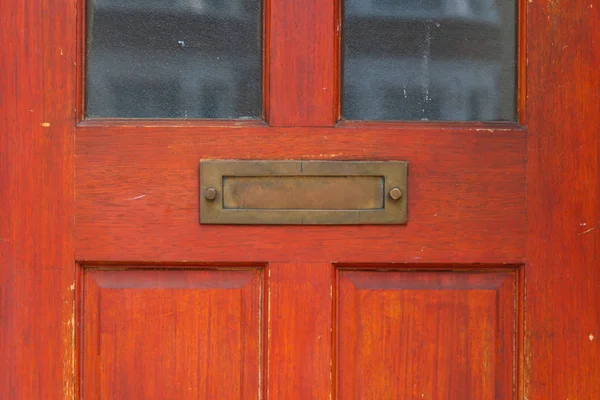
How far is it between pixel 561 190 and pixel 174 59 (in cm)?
61

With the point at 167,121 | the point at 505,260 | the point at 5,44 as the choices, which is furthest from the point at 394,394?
the point at 5,44

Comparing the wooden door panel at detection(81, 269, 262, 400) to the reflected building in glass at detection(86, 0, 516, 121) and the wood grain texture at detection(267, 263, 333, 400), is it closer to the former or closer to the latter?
the wood grain texture at detection(267, 263, 333, 400)

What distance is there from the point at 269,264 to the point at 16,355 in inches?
15.6

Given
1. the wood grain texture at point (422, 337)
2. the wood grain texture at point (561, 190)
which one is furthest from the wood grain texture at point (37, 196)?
the wood grain texture at point (561, 190)

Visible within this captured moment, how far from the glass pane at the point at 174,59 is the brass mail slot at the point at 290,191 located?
97 mm

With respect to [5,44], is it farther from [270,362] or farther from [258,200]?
[270,362]

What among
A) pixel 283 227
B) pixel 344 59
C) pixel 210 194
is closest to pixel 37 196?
pixel 210 194

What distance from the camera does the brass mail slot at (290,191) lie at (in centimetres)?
98

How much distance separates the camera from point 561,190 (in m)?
1.00

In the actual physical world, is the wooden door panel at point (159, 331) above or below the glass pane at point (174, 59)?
below

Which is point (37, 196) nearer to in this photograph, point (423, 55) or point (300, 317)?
point (300, 317)

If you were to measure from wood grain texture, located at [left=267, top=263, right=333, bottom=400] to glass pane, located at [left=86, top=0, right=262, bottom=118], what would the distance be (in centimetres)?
25

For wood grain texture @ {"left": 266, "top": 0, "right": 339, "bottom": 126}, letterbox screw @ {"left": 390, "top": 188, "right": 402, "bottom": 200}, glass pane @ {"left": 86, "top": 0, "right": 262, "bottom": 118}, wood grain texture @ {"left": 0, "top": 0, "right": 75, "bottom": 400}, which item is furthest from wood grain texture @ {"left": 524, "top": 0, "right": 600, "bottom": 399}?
wood grain texture @ {"left": 0, "top": 0, "right": 75, "bottom": 400}

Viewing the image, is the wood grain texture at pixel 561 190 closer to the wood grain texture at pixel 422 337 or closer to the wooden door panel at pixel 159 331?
the wood grain texture at pixel 422 337
